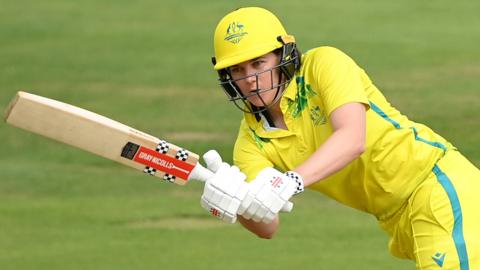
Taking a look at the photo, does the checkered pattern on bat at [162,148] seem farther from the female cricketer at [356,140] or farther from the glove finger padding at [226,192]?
the glove finger padding at [226,192]

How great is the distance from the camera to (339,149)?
5.45 metres

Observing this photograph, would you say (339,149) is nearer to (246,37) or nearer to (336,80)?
(336,80)

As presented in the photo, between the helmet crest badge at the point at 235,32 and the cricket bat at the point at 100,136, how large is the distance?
24.5 inches

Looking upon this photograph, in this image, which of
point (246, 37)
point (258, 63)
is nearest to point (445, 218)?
point (258, 63)

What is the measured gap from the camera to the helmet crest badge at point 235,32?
5.90 meters

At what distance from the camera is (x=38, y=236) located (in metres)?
9.86

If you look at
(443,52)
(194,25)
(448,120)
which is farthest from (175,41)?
(448,120)

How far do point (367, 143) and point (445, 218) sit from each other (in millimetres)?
472

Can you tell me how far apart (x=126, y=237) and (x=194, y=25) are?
859 centimetres

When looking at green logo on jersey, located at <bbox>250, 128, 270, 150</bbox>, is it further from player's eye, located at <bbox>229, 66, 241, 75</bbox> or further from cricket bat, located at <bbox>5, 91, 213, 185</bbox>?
cricket bat, located at <bbox>5, 91, 213, 185</bbox>

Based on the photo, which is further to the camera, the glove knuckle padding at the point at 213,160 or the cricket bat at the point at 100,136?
the glove knuckle padding at the point at 213,160

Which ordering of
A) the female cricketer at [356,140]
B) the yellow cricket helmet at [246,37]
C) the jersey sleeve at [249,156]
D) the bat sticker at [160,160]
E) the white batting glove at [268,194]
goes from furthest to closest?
the jersey sleeve at [249,156] → the yellow cricket helmet at [246,37] → the female cricketer at [356,140] → the bat sticker at [160,160] → the white batting glove at [268,194]

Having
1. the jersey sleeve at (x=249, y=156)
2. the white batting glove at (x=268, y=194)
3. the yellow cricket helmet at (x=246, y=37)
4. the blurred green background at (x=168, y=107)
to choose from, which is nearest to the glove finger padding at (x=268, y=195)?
the white batting glove at (x=268, y=194)

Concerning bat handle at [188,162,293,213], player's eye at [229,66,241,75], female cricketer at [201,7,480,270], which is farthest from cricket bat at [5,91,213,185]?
player's eye at [229,66,241,75]
